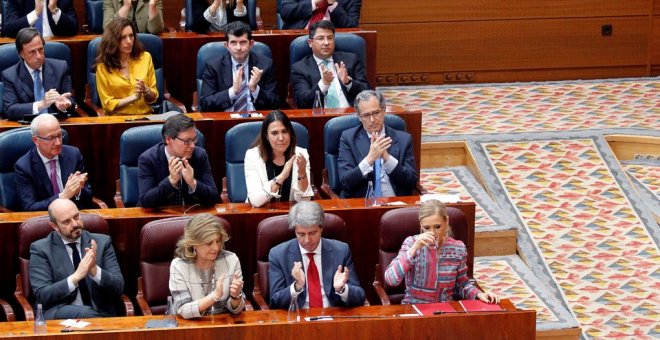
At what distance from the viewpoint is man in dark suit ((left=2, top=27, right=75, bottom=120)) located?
463 centimetres

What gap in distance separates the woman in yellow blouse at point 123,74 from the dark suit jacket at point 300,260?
1.34 meters

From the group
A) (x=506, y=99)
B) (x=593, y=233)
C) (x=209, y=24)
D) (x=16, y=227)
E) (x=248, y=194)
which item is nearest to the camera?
(x=16, y=227)

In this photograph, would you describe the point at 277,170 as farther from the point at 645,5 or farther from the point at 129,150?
the point at 645,5

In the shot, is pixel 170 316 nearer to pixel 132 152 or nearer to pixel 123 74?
pixel 132 152

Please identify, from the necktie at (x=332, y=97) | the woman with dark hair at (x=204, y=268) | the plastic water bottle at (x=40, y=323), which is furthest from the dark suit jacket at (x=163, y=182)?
the necktie at (x=332, y=97)

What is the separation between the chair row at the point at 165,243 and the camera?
3.73 metres

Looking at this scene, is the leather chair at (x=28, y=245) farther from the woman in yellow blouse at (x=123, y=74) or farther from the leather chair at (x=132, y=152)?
the woman in yellow blouse at (x=123, y=74)

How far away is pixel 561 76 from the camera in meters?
6.48

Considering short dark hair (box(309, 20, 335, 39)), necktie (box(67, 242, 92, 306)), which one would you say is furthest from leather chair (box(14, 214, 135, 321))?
short dark hair (box(309, 20, 335, 39))

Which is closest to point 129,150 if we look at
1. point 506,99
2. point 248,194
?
point 248,194

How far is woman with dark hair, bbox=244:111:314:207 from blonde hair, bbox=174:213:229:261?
0.49 metres

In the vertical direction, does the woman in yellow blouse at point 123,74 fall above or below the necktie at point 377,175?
above

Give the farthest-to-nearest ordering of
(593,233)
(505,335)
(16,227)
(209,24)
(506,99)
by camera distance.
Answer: (506,99) → (209,24) → (593,233) → (16,227) → (505,335)

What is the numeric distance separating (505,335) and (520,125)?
2.44 metres
